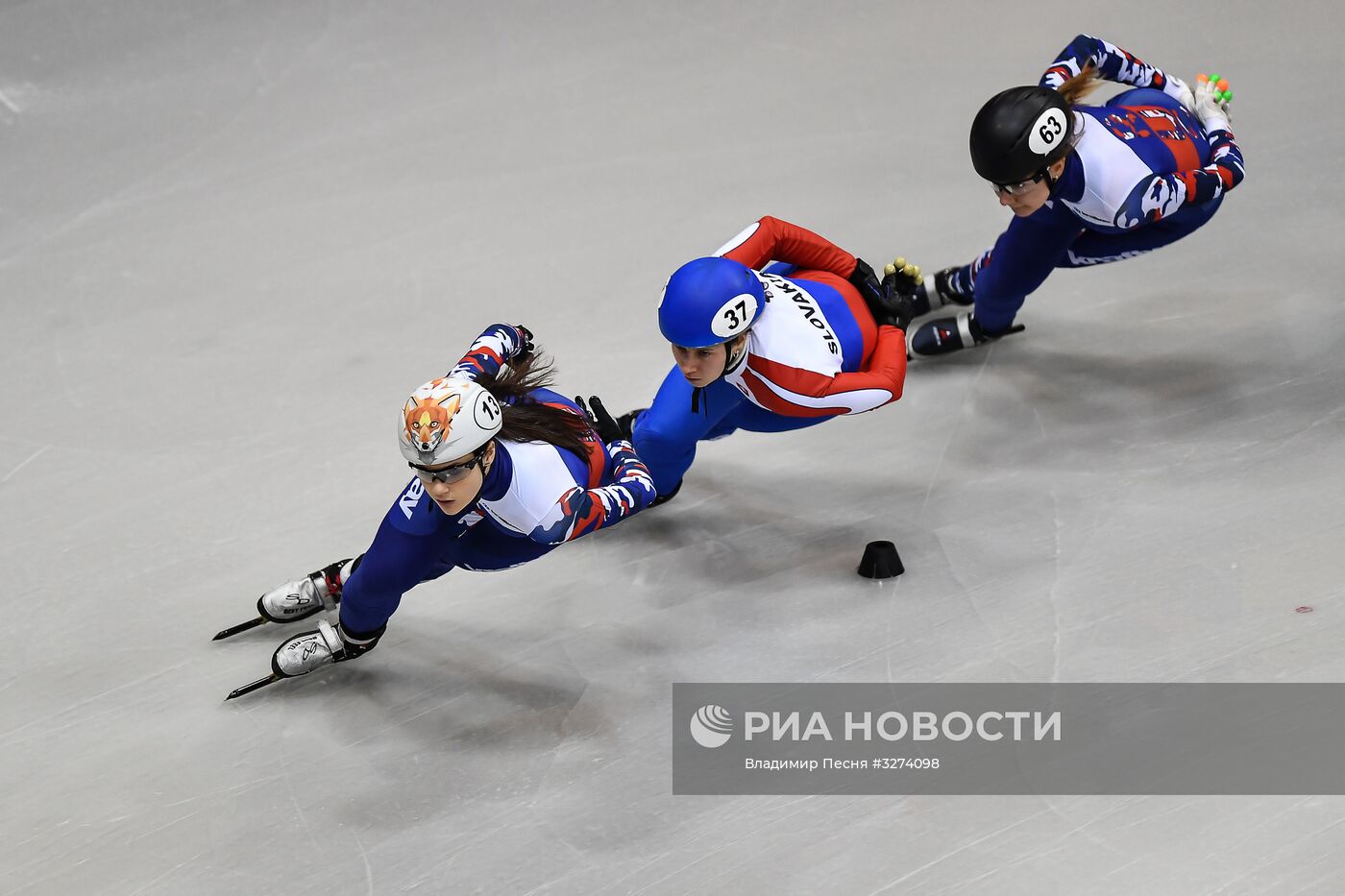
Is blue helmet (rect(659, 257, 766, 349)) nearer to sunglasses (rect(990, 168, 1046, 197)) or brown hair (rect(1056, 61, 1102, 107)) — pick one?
sunglasses (rect(990, 168, 1046, 197))

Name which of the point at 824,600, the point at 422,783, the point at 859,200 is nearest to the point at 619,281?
the point at 859,200

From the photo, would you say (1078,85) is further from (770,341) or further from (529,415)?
(529,415)

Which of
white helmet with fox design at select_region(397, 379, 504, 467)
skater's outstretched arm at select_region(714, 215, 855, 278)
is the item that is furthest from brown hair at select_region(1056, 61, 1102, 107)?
white helmet with fox design at select_region(397, 379, 504, 467)

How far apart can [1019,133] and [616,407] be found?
2133 mm

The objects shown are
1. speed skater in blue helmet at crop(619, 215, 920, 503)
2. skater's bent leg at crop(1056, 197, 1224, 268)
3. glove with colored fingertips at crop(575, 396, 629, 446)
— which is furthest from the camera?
skater's bent leg at crop(1056, 197, 1224, 268)

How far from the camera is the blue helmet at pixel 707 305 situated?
14.6 ft

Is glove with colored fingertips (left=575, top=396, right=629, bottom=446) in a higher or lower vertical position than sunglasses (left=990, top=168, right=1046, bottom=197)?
lower

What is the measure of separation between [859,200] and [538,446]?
3728 mm

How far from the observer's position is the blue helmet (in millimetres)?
4438

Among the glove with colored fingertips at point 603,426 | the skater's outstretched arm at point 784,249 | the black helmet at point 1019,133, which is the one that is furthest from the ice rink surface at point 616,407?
the black helmet at point 1019,133

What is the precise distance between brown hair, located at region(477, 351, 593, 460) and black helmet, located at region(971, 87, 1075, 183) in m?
1.65

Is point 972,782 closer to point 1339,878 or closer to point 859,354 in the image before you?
point 1339,878

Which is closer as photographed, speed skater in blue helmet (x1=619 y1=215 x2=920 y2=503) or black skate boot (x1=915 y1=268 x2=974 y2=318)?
speed skater in blue helmet (x1=619 y1=215 x2=920 y2=503)

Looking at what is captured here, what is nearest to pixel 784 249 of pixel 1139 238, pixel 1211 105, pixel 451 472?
pixel 1139 238
